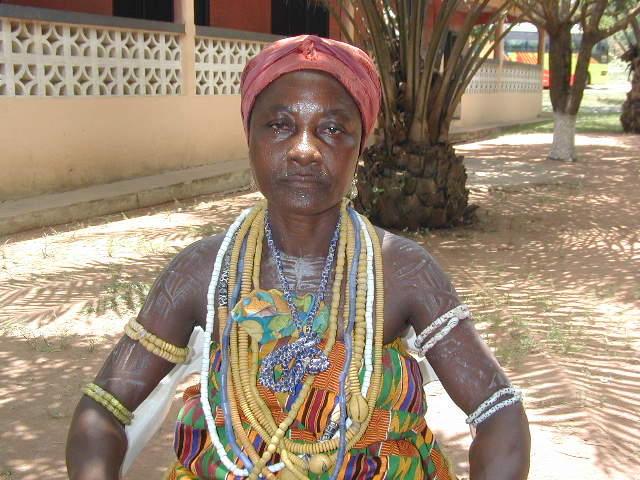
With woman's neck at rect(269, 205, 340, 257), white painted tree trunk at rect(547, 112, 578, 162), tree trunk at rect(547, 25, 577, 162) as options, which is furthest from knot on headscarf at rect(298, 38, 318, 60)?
white painted tree trunk at rect(547, 112, 578, 162)

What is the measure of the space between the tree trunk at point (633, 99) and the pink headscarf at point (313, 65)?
1566 cm

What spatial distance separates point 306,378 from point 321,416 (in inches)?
3.4

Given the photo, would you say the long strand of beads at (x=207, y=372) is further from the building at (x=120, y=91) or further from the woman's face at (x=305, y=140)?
the building at (x=120, y=91)

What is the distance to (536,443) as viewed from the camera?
290cm

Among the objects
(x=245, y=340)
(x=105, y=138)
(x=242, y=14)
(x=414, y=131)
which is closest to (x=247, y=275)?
(x=245, y=340)

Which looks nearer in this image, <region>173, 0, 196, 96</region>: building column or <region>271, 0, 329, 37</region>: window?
<region>173, 0, 196, 96</region>: building column

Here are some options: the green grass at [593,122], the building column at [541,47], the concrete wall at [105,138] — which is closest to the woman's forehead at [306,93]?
the concrete wall at [105,138]

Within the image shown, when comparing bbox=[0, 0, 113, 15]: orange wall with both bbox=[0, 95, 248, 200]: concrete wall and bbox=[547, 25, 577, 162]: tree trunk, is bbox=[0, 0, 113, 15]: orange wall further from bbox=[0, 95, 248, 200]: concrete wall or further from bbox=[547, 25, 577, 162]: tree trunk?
bbox=[547, 25, 577, 162]: tree trunk

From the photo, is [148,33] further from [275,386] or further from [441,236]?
[275,386]

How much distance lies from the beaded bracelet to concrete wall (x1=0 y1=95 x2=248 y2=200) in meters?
6.10

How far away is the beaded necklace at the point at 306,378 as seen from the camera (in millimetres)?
1527

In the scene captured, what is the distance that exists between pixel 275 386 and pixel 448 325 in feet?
1.28

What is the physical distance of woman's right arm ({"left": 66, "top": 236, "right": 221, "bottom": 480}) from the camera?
5.03 feet

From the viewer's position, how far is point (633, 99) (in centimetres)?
1602
